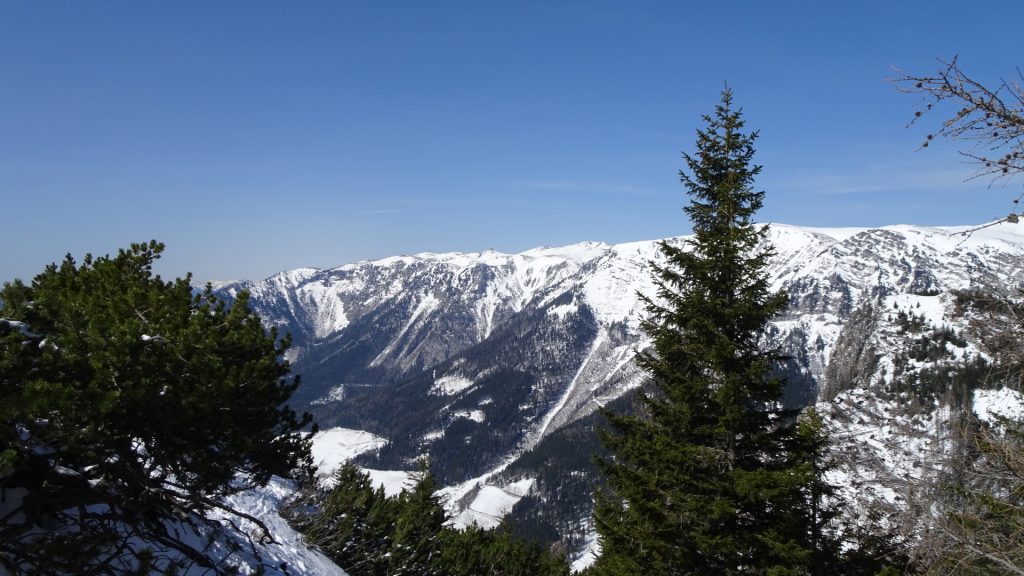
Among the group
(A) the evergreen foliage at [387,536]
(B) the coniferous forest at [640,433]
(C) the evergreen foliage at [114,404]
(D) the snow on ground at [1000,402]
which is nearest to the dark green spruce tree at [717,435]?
(B) the coniferous forest at [640,433]

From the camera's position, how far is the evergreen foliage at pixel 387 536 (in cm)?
2648

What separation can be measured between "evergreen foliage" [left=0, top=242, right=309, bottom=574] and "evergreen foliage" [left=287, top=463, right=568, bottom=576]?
16425 millimetres

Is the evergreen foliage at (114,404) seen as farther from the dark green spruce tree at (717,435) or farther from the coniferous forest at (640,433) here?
the dark green spruce tree at (717,435)

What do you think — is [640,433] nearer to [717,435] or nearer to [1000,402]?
[717,435]

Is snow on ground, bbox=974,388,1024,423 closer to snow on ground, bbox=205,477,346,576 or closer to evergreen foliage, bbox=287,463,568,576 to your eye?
snow on ground, bbox=205,477,346,576

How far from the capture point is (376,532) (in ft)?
93.0

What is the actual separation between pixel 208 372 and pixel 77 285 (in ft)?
12.4

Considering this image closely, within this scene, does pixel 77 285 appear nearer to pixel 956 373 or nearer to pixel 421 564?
pixel 421 564

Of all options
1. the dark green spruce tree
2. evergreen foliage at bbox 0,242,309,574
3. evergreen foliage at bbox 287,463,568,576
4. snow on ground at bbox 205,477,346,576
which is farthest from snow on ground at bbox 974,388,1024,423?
evergreen foliage at bbox 287,463,568,576

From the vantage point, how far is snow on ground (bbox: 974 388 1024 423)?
6527 mm

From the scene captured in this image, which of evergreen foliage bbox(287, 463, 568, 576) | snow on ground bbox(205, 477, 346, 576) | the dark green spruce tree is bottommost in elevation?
evergreen foliage bbox(287, 463, 568, 576)

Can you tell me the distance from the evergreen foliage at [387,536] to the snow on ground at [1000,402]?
2474 centimetres

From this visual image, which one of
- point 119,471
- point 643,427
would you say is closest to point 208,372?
point 119,471

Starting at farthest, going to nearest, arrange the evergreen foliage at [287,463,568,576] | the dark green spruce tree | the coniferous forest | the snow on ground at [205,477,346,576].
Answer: the evergreen foliage at [287,463,568,576] → the snow on ground at [205,477,346,576] → the dark green spruce tree → the coniferous forest
